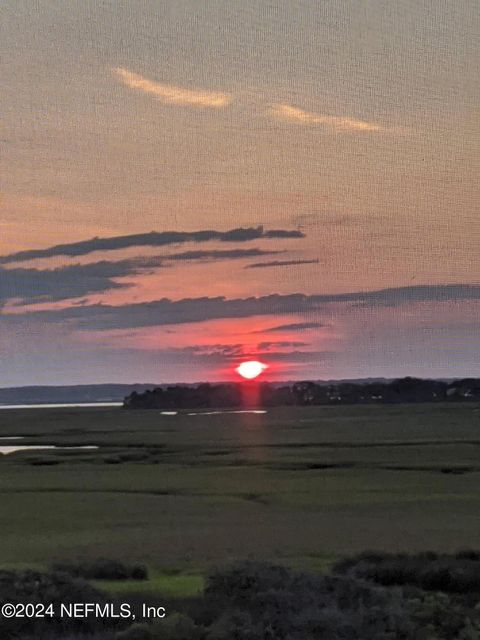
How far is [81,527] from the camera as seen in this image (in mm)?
23344

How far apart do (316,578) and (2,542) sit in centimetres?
940

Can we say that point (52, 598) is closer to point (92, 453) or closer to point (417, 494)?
point (417, 494)

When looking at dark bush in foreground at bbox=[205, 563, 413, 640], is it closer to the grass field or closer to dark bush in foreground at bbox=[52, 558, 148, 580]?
the grass field

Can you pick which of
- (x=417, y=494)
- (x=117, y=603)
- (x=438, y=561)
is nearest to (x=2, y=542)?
(x=117, y=603)

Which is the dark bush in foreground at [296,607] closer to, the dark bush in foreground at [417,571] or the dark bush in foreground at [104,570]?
the dark bush in foreground at [417,571]

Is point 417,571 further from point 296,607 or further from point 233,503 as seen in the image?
point 233,503

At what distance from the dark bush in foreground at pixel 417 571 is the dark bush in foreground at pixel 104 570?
11.1 feet

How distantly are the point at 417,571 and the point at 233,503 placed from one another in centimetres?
1184

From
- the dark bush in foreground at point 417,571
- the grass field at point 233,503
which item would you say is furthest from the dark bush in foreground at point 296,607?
the dark bush in foreground at point 417,571

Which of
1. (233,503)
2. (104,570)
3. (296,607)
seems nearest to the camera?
(296,607)

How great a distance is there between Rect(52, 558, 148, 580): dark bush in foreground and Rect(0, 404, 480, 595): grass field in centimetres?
Answer: 40

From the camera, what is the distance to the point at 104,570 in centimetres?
1644

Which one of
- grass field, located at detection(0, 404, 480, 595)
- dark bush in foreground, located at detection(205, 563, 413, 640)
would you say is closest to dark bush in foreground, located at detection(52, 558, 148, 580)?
grass field, located at detection(0, 404, 480, 595)

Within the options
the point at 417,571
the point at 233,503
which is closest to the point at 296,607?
the point at 417,571
